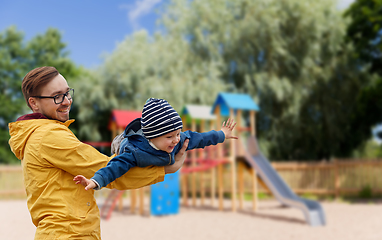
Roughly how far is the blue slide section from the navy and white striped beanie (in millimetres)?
8255

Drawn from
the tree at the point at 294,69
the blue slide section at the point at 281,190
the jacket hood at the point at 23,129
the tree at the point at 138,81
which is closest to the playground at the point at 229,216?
the blue slide section at the point at 281,190

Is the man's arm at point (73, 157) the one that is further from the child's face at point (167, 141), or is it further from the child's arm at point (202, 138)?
the child's arm at point (202, 138)

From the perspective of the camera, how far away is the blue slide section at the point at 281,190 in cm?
939

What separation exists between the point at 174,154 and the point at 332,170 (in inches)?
609

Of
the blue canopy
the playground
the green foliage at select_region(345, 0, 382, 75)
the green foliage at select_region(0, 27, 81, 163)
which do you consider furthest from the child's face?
the green foliage at select_region(0, 27, 81, 163)

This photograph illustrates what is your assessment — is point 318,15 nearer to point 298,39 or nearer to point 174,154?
point 298,39

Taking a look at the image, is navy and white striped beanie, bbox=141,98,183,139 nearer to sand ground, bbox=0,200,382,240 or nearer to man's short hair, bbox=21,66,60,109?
man's short hair, bbox=21,66,60,109

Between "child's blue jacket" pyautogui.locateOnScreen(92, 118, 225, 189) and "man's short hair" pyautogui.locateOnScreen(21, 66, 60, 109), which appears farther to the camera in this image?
"man's short hair" pyautogui.locateOnScreen(21, 66, 60, 109)

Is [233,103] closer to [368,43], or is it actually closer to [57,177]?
[368,43]

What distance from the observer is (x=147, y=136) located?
77.7 inches

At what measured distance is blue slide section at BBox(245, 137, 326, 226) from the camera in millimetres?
9391

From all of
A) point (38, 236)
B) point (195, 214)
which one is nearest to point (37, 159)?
point (38, 236)

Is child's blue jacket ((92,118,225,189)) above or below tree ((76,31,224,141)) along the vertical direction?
below

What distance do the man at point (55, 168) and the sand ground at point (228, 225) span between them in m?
6.14
